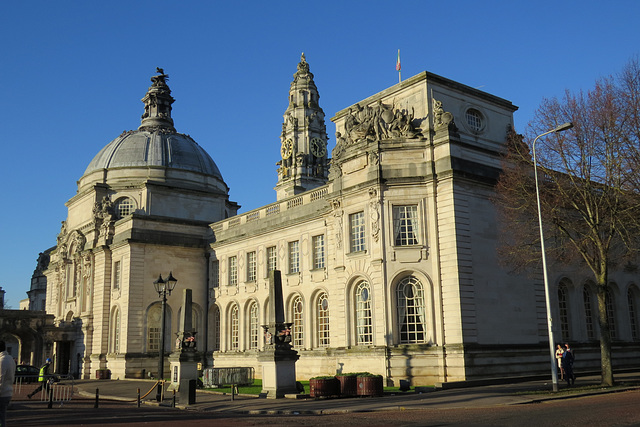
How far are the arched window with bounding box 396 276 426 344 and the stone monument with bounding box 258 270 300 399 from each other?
6.90 metres

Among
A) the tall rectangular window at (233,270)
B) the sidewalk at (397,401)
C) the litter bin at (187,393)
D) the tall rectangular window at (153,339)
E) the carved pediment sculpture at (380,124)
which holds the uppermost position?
the carved pediment sculpture at (380,124)

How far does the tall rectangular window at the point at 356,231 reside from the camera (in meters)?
34.2

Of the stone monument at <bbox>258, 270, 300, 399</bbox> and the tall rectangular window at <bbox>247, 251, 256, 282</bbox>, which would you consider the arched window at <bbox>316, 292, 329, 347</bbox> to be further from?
the stone monument at <bbox>258, 270, 300, 399</bbox>

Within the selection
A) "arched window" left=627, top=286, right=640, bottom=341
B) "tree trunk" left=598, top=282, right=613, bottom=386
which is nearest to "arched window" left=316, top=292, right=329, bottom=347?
"tree trunk" left=598, top=282, right=613, bottom=386

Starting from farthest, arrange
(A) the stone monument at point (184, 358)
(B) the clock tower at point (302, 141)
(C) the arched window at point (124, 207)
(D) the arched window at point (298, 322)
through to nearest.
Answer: (B) the clock tower at point (302, 141)
(C) the arched window at point (124, 207)
(D) the arched window at point (298, 322)
(A) the stone monument at point (184, 358)

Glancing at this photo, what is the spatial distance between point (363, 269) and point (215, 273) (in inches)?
780

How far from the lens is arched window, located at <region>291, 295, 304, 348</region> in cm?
4069

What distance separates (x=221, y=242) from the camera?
49.0 meters

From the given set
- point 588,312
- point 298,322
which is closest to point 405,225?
point 298,322

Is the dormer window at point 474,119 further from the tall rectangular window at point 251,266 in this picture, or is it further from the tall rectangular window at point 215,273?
the tall rectangular window at point 215,273

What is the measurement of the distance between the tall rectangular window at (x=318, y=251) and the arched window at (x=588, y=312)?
15.7 m

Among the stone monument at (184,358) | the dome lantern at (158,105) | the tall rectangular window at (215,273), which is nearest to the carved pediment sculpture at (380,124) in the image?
the stone monument at (184,358)

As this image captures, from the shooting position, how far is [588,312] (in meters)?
38.5

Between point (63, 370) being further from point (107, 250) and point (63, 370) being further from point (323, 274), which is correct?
point (323, 274)
